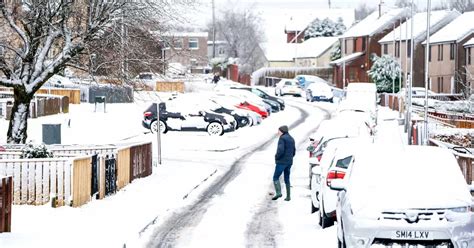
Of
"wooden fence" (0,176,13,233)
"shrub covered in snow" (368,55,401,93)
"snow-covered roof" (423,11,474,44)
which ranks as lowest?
"wooden fence" (0,176,13,233)

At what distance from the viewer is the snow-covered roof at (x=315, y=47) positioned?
117m

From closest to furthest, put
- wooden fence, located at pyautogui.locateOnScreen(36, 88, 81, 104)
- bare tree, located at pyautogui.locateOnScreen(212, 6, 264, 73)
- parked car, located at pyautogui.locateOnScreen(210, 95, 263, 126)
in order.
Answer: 1. parked car, located at pyautogui.locateOnScreen(210, 95, 263, 126)
2. wooden fence, located at pyautogui.locateOnScreen(36, 88, 81, 104)
3. bare tree, located at pyautogui.locateOnScreen(212, 6, 264, 73)

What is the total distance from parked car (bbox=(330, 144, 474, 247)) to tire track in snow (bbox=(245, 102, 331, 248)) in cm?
250

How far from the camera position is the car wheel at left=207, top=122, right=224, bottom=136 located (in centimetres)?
4359

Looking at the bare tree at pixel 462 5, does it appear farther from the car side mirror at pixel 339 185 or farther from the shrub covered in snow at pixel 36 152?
the car side mirror at pixel 339 185

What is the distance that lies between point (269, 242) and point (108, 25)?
43.0 feet

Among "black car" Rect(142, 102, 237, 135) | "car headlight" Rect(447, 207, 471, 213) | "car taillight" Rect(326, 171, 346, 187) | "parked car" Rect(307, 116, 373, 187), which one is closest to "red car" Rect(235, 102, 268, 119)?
"black car" Rect(142, 102, 237, 135)

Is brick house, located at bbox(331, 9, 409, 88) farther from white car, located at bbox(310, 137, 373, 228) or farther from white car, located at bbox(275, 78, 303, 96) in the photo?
white car, located at bbox(310, 137, 373, 228)

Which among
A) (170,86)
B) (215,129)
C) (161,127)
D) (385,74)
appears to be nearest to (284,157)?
(161,127)

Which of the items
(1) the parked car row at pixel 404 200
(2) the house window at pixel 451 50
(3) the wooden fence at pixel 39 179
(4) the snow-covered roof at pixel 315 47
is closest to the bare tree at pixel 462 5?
(4) the snow-covered roof at pixel 315 47

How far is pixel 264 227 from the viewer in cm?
1831

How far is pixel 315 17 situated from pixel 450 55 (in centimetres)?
6645

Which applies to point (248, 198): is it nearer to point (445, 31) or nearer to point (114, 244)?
point (114, 244)

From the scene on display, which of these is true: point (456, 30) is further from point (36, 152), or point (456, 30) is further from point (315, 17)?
point (315, 17)
